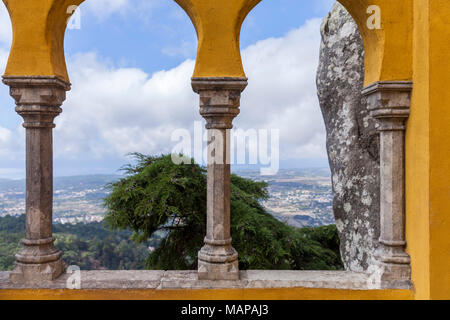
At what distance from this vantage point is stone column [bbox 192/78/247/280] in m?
2.50

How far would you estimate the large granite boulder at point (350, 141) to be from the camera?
11.7 ft

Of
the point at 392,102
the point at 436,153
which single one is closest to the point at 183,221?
the point at 392,102

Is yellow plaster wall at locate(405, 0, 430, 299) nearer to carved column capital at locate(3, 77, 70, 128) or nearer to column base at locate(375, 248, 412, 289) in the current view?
column base at locate(375, 248, 412, 289)

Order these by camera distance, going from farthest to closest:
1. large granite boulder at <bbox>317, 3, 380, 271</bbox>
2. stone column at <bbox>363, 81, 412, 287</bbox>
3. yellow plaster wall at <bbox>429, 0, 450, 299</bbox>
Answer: large granite boulder at <bbox>317, 3, 380, 271</bbox>, stone column at <bbox>363, 81, 412, 287</bbox>, yellow plaster wall at <bbox>429, 0, 450, 299</bbox>

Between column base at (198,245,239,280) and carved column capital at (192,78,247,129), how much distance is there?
3.44 ft

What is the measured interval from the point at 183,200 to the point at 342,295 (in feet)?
11.9

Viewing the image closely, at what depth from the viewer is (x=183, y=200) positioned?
5660mm

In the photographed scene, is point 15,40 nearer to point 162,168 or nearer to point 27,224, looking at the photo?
point 27,224

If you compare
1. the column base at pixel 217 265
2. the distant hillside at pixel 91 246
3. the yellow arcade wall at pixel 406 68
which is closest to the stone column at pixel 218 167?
the column base at pixel 217 265

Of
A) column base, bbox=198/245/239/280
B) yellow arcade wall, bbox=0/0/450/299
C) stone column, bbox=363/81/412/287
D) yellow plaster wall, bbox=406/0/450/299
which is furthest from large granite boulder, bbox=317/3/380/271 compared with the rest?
column base, bbox=198/245/239/280

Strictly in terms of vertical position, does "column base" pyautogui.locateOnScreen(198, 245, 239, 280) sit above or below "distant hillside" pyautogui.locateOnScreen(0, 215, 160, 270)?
above
